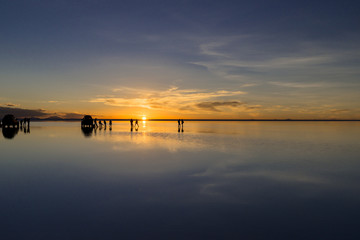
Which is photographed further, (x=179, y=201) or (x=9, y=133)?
(x=9, y=133)

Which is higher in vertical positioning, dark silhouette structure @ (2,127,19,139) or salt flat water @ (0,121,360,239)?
dark silhouette structure @ (2,127,19,139)

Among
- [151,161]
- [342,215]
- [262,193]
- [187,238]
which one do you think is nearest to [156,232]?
[187,238]

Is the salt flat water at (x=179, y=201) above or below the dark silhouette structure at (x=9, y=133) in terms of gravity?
below

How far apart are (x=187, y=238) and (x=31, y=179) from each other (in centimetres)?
1038

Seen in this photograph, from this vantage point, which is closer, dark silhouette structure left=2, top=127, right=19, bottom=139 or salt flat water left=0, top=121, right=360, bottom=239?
salt flat water left=0, top=121, right=360, bottom=239

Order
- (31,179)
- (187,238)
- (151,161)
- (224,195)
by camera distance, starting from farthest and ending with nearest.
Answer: (151,161), (31,179), (224,195), (187,238)

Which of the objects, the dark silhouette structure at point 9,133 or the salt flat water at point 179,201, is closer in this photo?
the salt flat water at point 179,201

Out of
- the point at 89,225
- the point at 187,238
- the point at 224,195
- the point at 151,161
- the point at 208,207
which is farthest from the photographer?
the point at 151,161

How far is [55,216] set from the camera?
25.0 ft

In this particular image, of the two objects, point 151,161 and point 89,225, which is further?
point 151,161

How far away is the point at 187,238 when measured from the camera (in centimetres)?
630

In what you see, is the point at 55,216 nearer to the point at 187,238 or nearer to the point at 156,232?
the point at 156,232

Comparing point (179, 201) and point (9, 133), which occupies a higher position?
point (9, 133)

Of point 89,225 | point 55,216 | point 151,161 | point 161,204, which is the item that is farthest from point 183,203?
point 151,161
